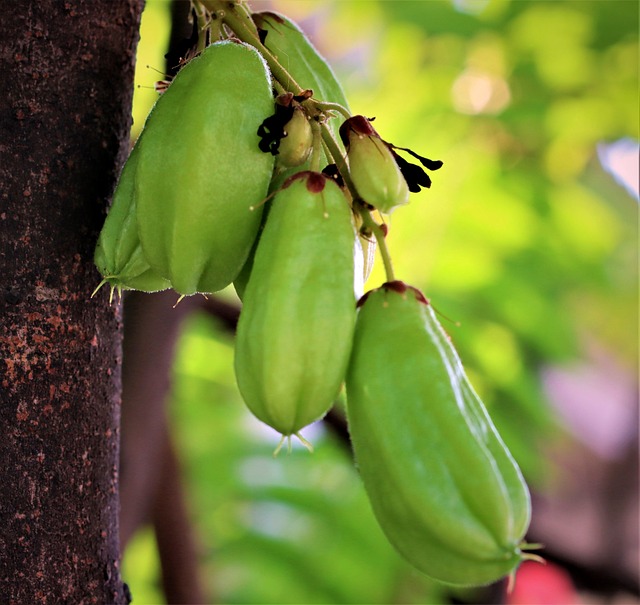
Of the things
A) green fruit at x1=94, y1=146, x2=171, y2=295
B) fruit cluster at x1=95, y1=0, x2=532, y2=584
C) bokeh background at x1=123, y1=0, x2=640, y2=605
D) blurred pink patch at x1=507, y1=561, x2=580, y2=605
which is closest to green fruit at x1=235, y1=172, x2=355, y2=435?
fruit cluster at x1=95, y1=0, x2=532, y2=584

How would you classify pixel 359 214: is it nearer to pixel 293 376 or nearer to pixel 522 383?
pixel 293 376

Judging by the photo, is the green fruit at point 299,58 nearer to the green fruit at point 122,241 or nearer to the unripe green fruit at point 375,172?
the unripe green fruit at point 375,172

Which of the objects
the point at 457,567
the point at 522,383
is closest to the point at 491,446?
the point at 457,567

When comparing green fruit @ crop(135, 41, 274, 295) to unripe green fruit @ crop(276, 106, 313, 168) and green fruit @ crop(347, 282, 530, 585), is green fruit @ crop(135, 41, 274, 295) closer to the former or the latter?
unripe green fruit @ crop(276, 106, 313, 168)

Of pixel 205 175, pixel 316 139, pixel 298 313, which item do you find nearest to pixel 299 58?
pixel 316 139

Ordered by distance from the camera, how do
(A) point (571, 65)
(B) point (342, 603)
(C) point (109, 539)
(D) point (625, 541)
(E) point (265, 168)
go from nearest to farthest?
(E) point (265, 168), (C) point (109, 539), (A) point (571, 65), (B) point (342, 603), (D) point (625, 541)

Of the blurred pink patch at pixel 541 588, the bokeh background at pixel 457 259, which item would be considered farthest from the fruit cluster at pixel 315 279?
the blurred pink patch at pixel 541 588

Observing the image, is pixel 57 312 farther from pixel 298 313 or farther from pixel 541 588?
pixel 541 588
